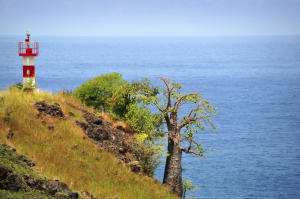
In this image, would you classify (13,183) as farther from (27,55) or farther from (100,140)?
(27,55)

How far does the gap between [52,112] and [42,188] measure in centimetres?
1111

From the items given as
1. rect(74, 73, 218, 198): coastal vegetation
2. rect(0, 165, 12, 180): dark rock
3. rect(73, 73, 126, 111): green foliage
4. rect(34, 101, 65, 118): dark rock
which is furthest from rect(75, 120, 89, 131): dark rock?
rect(0, 165, 12, 180): dark rock

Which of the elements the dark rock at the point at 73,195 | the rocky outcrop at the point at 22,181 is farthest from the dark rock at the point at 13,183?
the dark rock at the point at 73,195

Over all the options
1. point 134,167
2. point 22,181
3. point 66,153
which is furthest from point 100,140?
point 22,181

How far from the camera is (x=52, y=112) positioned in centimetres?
2273

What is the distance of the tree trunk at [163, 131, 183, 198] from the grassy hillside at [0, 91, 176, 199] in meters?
1.59

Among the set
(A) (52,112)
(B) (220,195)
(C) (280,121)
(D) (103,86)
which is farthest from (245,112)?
(A) (52,112)

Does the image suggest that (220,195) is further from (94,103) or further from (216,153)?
(94,103)

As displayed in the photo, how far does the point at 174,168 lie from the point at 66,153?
31.4 ft

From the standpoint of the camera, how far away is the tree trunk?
2452cm

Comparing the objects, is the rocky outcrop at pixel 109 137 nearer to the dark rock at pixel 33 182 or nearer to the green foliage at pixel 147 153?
the green foliage at pixel 147 153

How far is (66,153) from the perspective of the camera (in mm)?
18391

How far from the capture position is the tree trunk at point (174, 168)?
2452cm

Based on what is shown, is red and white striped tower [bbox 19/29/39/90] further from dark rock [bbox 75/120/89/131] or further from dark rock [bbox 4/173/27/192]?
dark rock [bbox 4/173/27/192]
